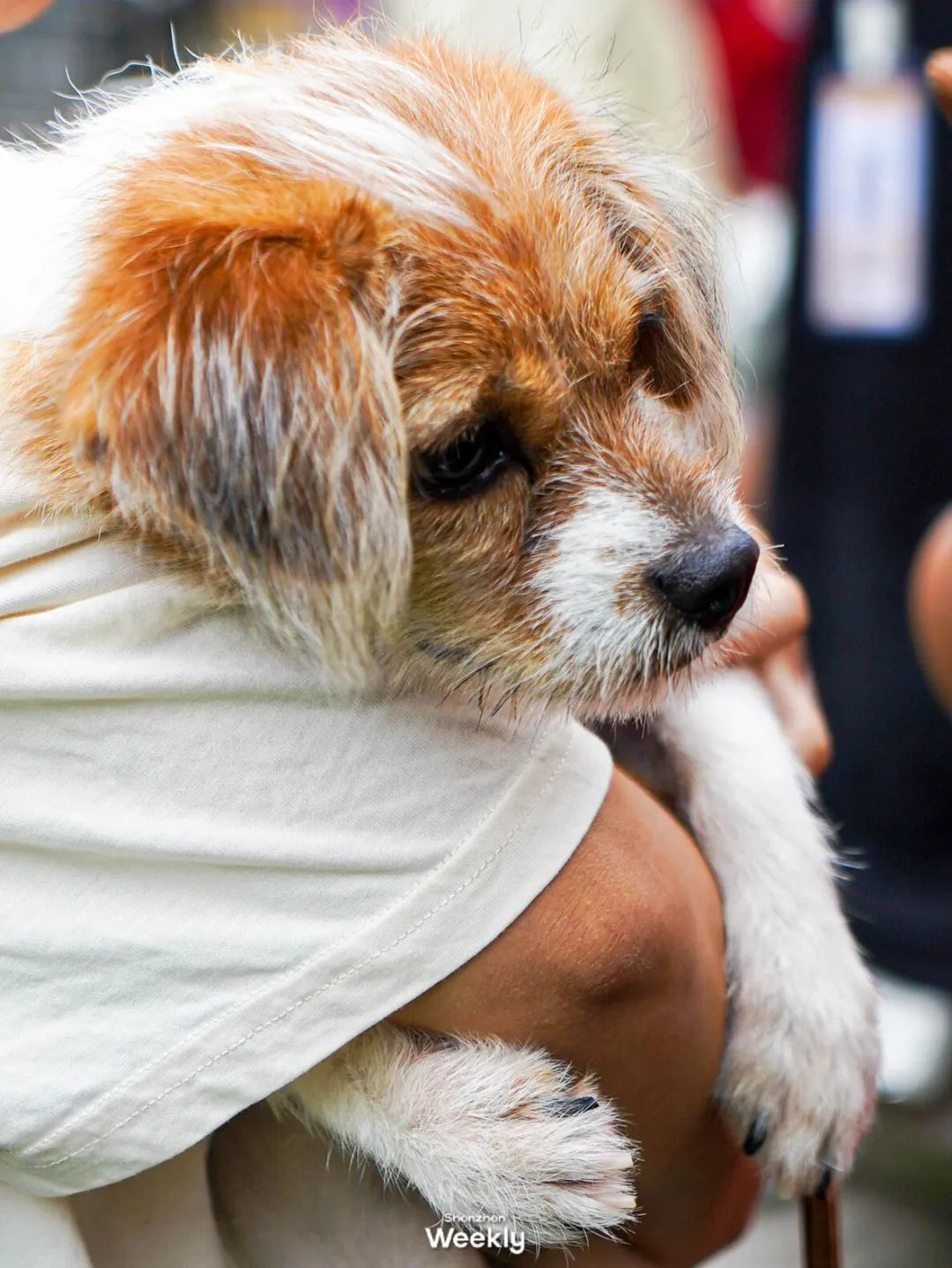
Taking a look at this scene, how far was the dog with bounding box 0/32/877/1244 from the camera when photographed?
0.94 meters

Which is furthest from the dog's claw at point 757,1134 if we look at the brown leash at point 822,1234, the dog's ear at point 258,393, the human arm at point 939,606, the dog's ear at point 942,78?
the dog's ear at point 942,78

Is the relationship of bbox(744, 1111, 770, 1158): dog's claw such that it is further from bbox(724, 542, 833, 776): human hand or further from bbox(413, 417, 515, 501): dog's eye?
bbox(413, 417, 515, 501): dog's eye

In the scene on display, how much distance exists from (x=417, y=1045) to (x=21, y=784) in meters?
0.41

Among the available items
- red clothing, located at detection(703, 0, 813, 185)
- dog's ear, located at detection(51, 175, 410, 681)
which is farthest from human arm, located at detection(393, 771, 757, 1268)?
red clothing, located at detection(703, 0, 813, 185)

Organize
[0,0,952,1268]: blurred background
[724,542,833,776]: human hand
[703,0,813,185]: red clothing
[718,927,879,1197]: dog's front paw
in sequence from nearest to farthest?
[718,927,879,1197]: dog's front paw → [724,542,833,776]: human hand → [0,0,952,1268]: blurred background → [703,0,813,185]: red clothing

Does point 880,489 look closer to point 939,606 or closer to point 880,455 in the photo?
point 880,455

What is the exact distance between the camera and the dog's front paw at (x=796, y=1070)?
1.19m

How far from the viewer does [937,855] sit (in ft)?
10.0

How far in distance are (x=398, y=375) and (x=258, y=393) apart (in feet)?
0.40

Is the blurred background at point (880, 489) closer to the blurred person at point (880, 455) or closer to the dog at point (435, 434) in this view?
the blurred person at point (880, 455)

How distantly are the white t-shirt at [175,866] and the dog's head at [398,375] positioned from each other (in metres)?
0.07

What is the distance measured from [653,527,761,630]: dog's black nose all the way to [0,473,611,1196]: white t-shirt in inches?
10.1

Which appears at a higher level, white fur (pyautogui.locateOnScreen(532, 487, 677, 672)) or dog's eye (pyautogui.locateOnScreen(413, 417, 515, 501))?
dog's eye (pyautogui.locateOnScreen(413, 417, 515, 501))

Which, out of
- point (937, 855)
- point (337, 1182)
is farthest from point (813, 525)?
point (337, 1182)
